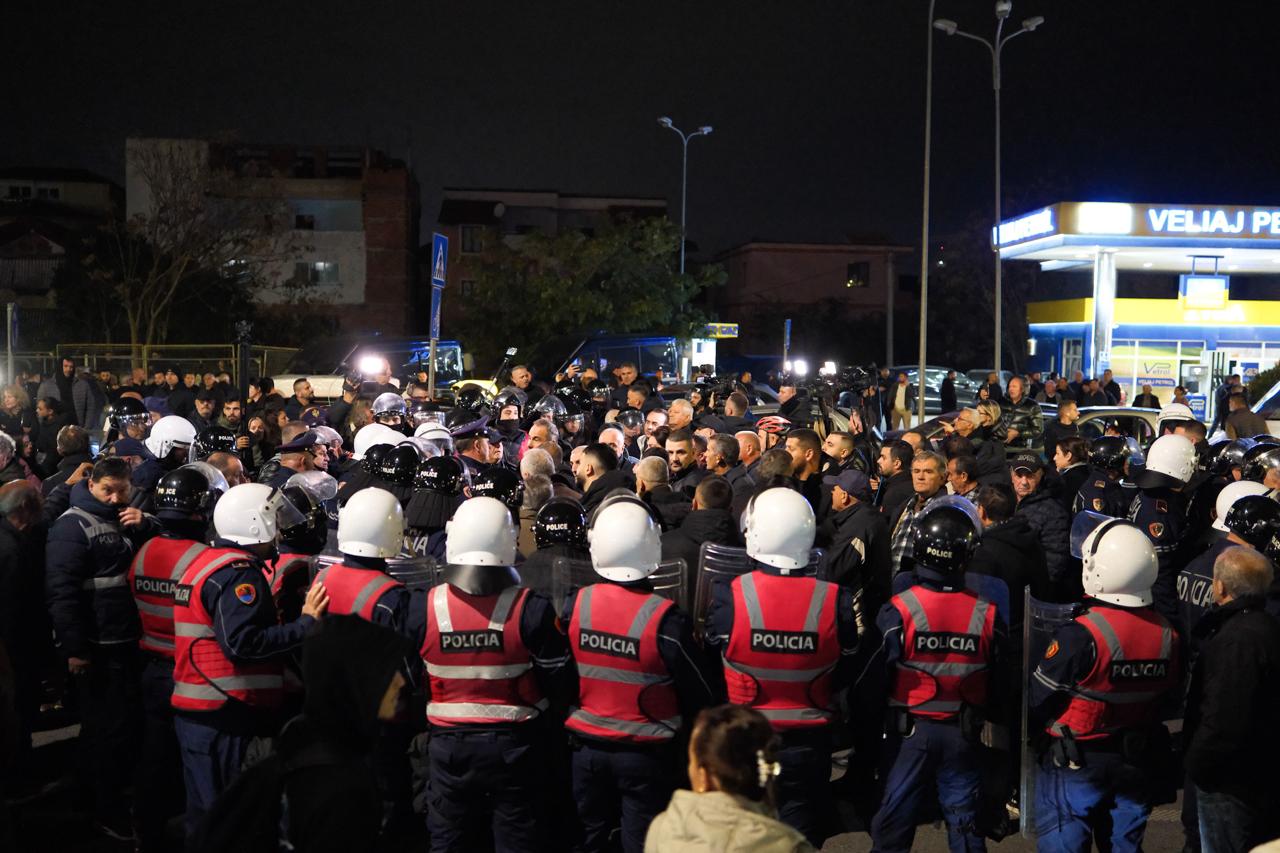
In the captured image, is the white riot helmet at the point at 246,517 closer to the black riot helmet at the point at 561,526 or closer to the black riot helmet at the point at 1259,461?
the black riot helmet at the point at 561,526

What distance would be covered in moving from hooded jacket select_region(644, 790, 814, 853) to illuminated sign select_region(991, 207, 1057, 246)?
26.8 m

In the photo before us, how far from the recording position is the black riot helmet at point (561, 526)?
5.62 m

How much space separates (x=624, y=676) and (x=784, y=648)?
2.24 ft

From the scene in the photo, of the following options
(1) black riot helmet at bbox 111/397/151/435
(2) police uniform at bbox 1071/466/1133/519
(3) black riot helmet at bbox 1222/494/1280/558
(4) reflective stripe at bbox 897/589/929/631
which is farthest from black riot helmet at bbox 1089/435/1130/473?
(1) black riot helmet at bbox 111/397/151/435

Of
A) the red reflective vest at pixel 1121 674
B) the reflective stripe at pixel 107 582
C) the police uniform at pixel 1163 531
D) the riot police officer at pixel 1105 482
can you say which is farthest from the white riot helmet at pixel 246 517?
the riot police officer at pixel 1105 482

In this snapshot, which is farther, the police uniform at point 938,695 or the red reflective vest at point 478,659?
the police uniform at point 938,695

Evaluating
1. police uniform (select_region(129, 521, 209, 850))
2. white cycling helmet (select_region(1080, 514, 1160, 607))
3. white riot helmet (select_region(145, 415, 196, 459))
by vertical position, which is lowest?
police uniform (select_region(129, 521, 209, 850))

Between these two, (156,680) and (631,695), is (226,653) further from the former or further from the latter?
(631,695)

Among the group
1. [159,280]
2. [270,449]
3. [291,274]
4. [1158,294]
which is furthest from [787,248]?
[270,449]

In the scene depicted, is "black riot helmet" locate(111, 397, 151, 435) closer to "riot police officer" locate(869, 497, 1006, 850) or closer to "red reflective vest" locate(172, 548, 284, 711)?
"red reflective vest" locate(172, 548, 284, 711)

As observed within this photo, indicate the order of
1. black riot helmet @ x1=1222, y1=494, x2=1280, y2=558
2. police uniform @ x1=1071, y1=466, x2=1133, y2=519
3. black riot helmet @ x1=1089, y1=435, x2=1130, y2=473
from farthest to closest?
black riot helmet @ x1=1089, y1=435, x2=1130, y2=473
police uniform @ x1=1071, y1=466, x2=1133, y2=519
black riot helmet @ x1=1222, y1=494, x2=1280, y2=558

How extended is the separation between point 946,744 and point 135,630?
13.4ft

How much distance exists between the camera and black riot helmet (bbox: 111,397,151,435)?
9547mm

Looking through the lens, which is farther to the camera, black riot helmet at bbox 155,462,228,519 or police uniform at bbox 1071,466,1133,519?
police uniform at bbox 1071,466,1133,519
